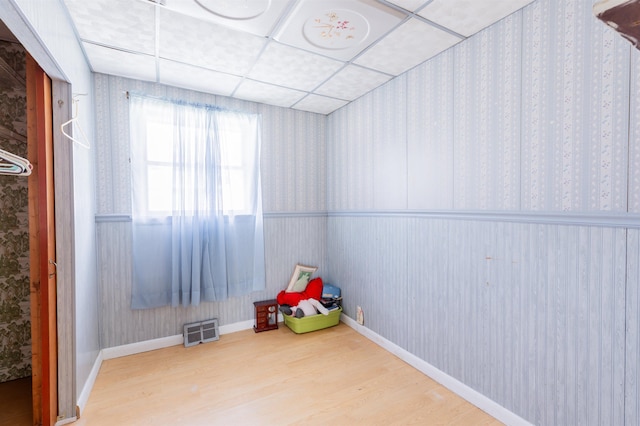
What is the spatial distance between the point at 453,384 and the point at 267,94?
284 centimetres

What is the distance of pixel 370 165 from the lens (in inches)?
106

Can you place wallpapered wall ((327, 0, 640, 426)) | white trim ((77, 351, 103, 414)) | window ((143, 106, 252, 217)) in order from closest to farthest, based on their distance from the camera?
wallpapered wall ((327, 0, 640, 426)) < white trim ((77, 351, 103, 414)) < window ((143, 106, 252, 217))

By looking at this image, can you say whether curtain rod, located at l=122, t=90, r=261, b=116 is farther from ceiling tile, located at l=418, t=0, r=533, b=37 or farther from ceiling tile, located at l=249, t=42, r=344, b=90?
ceiling tile, located at l=418, t=0, r=533, b=37

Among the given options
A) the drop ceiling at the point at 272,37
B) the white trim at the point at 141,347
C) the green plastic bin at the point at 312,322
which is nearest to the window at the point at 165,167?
the drop ceiling at the point at 272,37

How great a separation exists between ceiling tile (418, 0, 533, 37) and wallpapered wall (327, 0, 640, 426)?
6cm

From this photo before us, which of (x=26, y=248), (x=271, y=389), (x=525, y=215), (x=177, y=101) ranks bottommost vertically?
(x=271, y=389)

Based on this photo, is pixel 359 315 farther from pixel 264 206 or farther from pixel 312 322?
pixel 264 206

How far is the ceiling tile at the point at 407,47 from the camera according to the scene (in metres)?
1.75

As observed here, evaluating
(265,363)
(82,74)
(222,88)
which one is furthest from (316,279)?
(82,74)

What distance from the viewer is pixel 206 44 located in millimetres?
1903

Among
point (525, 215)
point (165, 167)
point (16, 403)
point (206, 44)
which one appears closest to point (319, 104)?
point (206, 44)

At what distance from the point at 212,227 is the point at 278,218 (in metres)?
0.71

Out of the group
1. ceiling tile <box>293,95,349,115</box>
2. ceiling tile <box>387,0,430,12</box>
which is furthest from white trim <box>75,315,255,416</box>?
ceiling tile <box>387,0,430,12</box>

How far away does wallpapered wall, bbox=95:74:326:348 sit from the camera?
7.73ft
